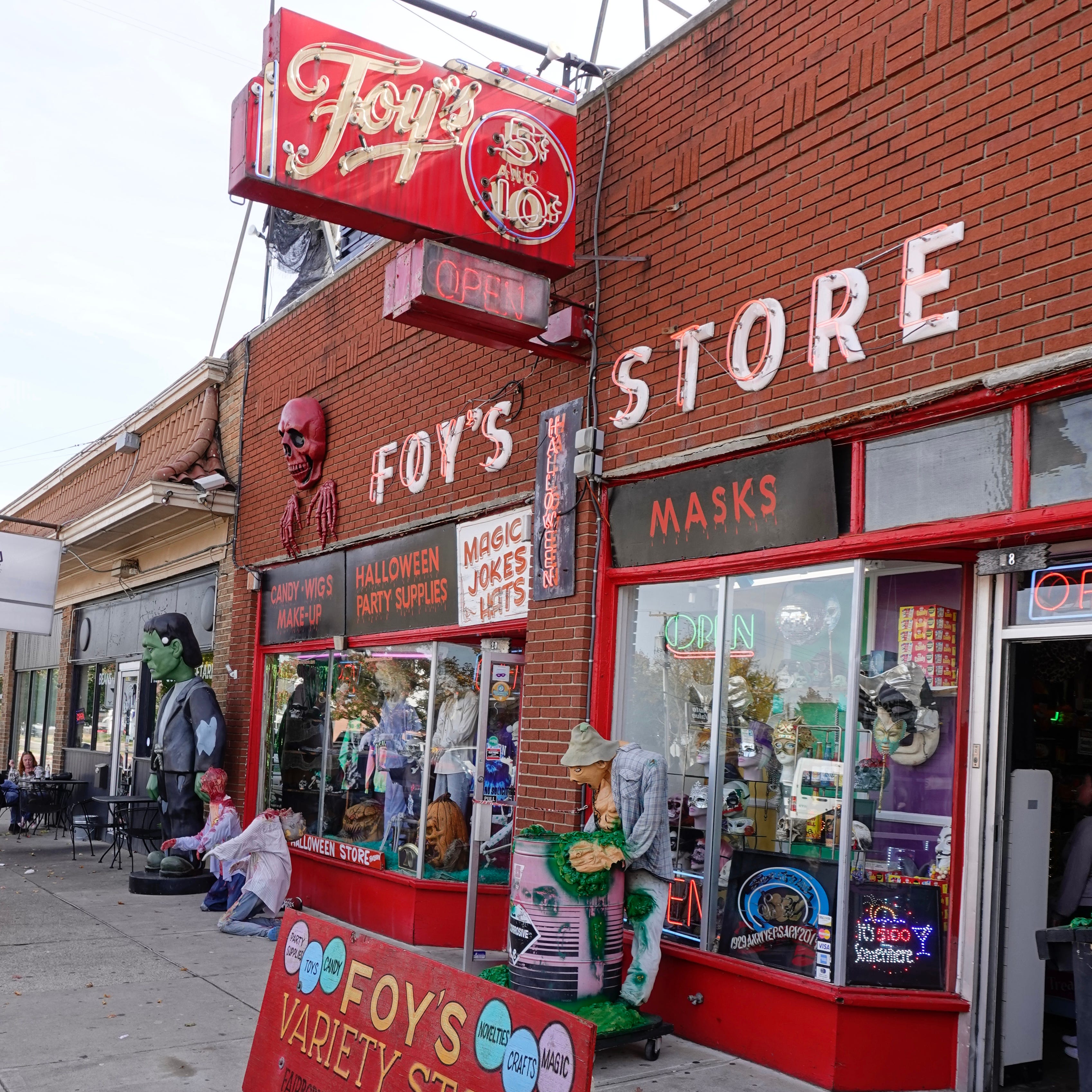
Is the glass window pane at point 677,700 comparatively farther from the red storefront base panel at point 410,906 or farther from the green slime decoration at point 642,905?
the red storefront base panel at point 410,906

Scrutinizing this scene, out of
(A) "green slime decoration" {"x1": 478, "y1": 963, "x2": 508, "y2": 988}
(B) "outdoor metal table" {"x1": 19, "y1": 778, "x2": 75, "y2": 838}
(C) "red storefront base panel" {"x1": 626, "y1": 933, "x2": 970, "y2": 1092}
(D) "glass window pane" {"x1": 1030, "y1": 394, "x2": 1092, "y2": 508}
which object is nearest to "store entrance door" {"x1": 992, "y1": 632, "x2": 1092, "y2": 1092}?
(C) "red storefront base panel" {"x1": 626, "y1": 933, "x2": 970, "y2": 1092}

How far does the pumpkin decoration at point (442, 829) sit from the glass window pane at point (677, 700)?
2606 mm

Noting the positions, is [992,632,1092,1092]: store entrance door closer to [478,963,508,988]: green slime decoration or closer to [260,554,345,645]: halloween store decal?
[478,963,508,988]: green slime decoration

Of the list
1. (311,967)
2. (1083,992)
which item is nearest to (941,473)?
(1083,992)

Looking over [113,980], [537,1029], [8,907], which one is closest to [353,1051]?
[537,1029]

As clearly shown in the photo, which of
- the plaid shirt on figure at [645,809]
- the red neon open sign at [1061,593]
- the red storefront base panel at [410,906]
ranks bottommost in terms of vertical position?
the red storefront base panel at [410,906]

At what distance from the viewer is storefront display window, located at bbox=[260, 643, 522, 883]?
30.6ft

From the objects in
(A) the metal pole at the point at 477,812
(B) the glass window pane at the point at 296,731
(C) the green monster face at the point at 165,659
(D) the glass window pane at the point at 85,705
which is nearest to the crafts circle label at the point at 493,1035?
(A) the metal pole at the point at 477,812

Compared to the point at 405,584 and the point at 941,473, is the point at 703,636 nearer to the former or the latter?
the point at 941,473

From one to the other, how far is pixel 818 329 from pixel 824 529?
1115 millimetres

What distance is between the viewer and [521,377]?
346 inches

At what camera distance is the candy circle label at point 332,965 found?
183 inches

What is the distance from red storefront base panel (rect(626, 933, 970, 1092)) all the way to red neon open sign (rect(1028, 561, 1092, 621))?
6.60 ft

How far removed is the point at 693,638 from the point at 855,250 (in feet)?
8.46
